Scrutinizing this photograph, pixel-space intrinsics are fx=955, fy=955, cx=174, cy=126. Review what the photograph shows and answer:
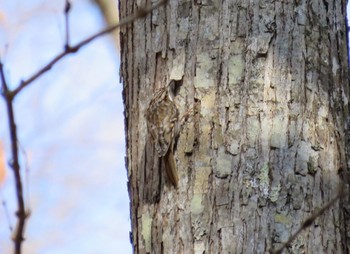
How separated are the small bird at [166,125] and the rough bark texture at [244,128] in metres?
0.02

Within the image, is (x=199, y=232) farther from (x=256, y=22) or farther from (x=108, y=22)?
(x=108, y=22)

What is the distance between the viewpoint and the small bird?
1.97 metres

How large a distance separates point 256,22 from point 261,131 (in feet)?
0.80

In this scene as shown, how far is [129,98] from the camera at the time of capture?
2.14 m

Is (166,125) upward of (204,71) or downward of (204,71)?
downward

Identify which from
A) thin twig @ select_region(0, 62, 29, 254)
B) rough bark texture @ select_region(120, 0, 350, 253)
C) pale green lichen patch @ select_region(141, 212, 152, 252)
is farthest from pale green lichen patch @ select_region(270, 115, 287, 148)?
thin twig @ select_region(0, 62, 29, 254)

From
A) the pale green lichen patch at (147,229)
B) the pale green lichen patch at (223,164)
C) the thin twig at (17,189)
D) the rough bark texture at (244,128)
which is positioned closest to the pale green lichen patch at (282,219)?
the rough bark texture at (244,128)

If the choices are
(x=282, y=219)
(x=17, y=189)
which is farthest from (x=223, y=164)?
(x=17, y=189)

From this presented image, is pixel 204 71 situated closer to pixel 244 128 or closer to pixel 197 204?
pixel 244 128

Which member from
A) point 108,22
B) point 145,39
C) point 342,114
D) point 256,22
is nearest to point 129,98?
point 145,39

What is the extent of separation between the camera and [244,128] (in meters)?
1.96

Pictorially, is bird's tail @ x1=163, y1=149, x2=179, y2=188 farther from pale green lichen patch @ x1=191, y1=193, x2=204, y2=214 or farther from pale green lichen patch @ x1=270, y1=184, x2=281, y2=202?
pale green lichen patch @ x1=270, y1=184, x2=281, y2=202

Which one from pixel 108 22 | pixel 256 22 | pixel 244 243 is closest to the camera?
pixel 244 243

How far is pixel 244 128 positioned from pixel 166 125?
0.16m
